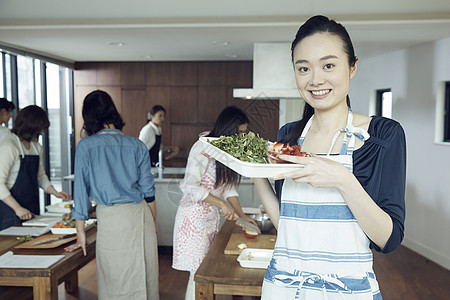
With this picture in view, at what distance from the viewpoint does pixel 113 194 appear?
7.94 ft

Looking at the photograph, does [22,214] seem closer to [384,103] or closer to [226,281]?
[226,281]

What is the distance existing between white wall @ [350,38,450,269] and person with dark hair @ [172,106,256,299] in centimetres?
291

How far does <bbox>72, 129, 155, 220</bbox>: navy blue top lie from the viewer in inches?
94.3

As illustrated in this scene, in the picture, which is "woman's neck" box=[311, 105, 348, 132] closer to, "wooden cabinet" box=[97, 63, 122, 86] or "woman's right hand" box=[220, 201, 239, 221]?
"woman's right hand" box=[220, 201, 239, 221]

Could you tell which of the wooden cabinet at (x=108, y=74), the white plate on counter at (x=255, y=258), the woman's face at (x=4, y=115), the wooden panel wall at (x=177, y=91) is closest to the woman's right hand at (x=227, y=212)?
the white plate on counter at (x=255, y=258)

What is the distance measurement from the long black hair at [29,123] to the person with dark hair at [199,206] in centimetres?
150

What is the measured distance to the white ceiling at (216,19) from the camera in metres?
3.51

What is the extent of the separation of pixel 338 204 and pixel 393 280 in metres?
3.32

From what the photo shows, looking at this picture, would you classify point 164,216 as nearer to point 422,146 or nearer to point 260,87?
point 260,87

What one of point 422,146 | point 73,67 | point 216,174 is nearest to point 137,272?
point 216,174

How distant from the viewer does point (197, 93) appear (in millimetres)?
7215

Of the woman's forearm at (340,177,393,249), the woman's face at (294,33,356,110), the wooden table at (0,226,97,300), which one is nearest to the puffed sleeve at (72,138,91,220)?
the wooden table at (0,226,97,300)

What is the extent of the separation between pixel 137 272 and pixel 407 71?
13.8 feet

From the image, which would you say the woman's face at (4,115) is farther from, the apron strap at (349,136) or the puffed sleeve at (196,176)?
the apron strap at (349,136)
